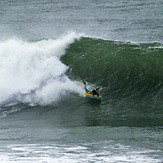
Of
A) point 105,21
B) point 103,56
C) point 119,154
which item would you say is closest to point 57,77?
point 103,56

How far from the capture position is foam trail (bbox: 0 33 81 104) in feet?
61.4

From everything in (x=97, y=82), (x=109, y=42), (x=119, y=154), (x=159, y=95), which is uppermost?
(x=109, y=42)

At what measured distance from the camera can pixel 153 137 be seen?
38.3 feet

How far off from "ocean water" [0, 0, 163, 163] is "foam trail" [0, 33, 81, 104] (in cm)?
6

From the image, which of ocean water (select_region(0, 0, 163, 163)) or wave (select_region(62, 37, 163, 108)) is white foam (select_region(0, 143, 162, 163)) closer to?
ocean water (select_region(0, 0, 163, 163))

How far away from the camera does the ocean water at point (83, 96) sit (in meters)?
10.3

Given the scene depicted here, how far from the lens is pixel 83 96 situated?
18.3m

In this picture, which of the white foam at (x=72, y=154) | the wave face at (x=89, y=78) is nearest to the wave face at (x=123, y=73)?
the wave face at (x=89, y=78)

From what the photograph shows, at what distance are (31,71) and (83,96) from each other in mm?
4432

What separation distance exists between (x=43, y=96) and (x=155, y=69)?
7703mm

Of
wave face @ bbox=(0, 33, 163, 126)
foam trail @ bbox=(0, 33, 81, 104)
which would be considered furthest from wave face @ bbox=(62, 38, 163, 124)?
foam trail @ bbox=(0, 33, 81, 104)

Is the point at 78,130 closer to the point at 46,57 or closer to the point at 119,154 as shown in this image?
the point at 119,154

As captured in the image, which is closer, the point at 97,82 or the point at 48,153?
the point at 48,153

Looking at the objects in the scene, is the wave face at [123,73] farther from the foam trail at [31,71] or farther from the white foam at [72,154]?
the white foam at [72,154]
